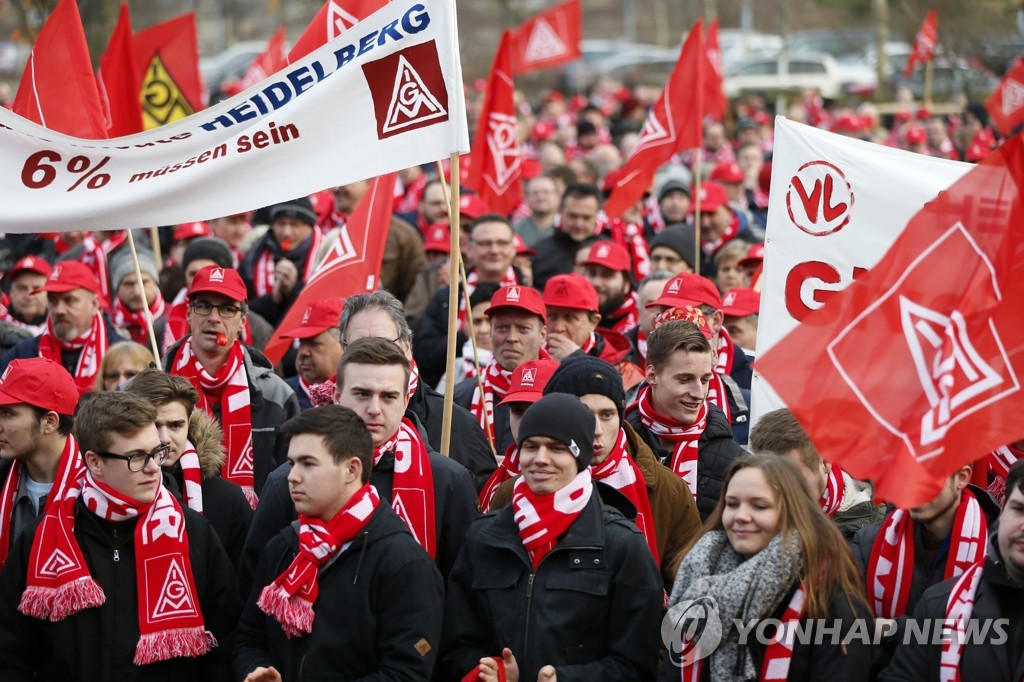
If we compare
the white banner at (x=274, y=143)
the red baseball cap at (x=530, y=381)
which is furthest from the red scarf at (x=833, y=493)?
the white banner at (x=274, y=143)

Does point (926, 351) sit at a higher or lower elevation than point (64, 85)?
lower

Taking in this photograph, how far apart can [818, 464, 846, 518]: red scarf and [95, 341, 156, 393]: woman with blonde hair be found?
353cm

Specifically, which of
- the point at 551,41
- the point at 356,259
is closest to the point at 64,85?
the point at 356,259

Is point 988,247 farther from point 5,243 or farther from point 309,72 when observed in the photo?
point 5,243

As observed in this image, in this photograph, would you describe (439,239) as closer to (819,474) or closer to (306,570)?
(819,474)

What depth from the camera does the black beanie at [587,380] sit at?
5738 millimetres

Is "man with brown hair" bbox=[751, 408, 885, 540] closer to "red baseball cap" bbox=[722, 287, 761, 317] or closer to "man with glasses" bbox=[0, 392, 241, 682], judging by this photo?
"man with glasses" bbox=[0, 392, 241, 682]

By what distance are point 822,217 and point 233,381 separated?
9.11 ft

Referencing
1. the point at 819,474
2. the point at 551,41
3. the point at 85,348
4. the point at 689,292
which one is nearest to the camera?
the point at 819,474

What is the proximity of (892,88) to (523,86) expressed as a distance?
368 inches

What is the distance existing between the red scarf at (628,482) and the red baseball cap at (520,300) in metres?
1.90

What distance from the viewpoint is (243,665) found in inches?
200

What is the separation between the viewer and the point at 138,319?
991 centimetres

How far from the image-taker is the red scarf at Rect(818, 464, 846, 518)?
5.78m
